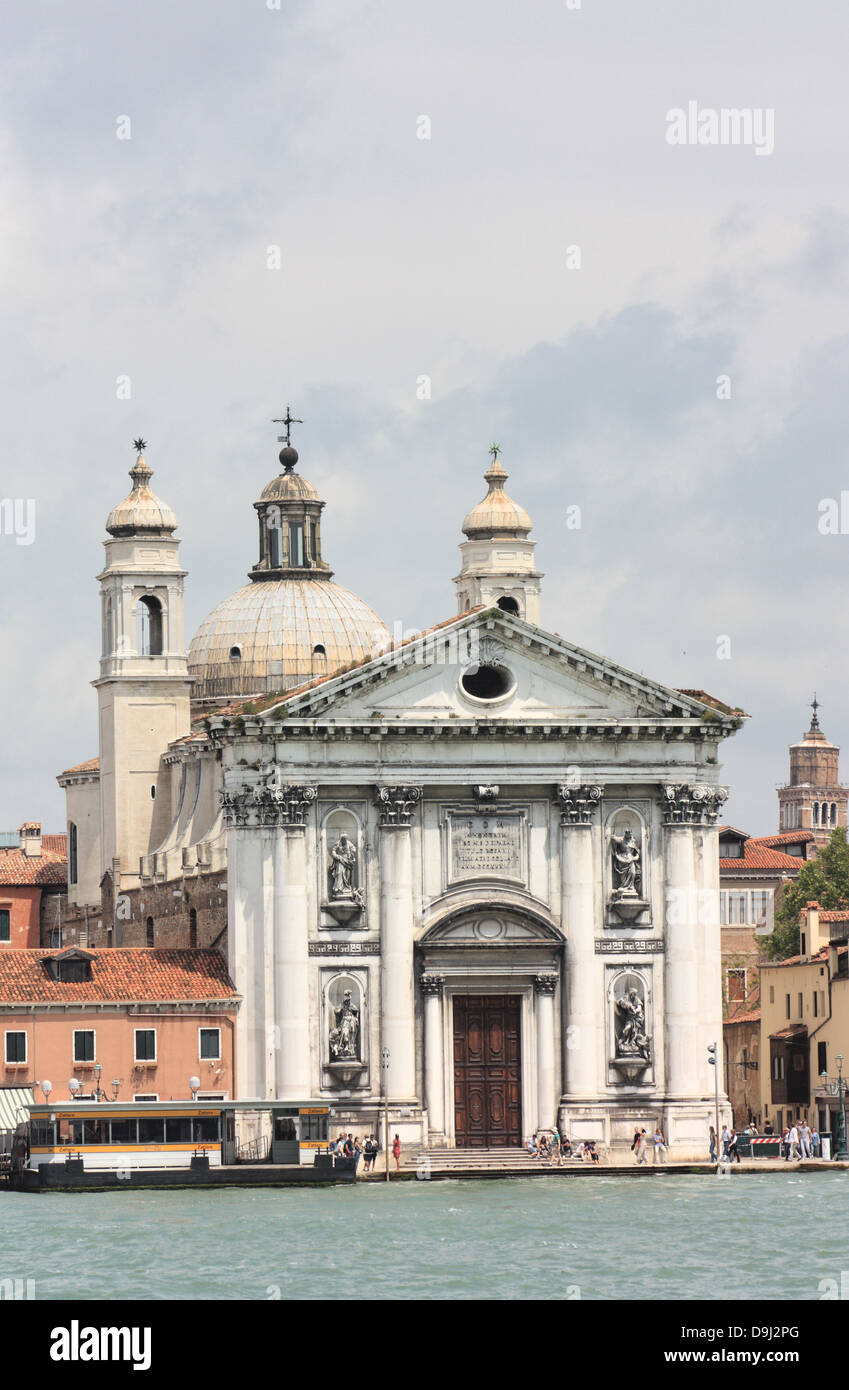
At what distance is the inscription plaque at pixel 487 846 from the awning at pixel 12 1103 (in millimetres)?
9612

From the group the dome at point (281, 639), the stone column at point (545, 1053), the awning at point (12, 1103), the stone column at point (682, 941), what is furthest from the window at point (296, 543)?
the awning at point (12, 1103)

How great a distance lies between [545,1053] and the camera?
75.2 meters

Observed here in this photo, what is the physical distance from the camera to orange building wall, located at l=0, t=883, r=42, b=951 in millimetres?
98625

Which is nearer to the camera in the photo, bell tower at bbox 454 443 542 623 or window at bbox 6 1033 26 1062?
window at bbox 6 1033 26 1062

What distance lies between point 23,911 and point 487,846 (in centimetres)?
2698

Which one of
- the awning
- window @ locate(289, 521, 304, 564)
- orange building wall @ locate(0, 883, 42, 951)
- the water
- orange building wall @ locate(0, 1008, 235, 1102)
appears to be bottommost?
the water

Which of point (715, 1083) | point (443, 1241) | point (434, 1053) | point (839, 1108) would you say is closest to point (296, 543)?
point (839, 1108)

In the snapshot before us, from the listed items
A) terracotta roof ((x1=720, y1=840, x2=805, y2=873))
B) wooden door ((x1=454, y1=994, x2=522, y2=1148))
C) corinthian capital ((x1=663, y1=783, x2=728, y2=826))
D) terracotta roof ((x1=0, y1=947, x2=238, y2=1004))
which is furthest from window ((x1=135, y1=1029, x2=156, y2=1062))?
terracotta roof ((x1=720, y1=840, x2=805, y2=873))

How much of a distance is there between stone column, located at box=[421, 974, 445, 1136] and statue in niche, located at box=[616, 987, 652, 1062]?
3688mm

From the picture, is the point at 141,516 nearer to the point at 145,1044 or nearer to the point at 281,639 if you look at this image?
the point at 281,639

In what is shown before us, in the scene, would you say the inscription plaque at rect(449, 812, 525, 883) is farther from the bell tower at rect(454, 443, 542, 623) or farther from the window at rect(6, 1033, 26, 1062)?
the bell tower at rect(454, 443, 542, 623)

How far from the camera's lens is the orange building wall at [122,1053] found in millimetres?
74500
